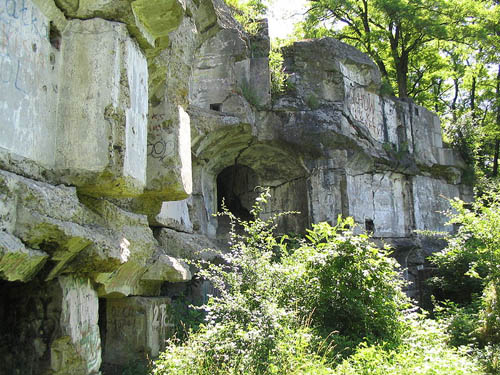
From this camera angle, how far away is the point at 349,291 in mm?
5211

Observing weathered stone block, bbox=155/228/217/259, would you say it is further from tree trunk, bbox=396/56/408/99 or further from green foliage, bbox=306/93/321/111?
tree trunk, bbox=396/56/408/99

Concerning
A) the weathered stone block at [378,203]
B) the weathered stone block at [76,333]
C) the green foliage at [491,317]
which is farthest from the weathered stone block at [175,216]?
the weathered stone block at [378,203]

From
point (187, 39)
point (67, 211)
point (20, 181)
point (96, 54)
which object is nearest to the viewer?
point (20, 181)

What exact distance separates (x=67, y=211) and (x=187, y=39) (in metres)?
2.58

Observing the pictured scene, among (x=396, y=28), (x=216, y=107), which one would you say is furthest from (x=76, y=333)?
(x=396, y=28)

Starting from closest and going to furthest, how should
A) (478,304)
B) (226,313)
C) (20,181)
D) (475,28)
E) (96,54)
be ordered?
(20,181), (96,54), (226,313), (478,304), (475,28)

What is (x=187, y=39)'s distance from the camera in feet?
16.0

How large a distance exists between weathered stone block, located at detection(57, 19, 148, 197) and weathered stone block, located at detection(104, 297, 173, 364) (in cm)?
176

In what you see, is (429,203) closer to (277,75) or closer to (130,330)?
(277,75)

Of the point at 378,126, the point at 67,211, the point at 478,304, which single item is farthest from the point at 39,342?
the point at 378,126

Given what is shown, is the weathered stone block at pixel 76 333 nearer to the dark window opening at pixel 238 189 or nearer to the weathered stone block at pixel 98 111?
the weathered stone block at pixel 98 111

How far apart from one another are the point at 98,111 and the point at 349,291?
129 inches

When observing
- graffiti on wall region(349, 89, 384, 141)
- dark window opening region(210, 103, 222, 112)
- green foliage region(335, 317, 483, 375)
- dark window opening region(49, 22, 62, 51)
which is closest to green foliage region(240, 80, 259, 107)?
Answer: dark window opening region(210, 103, 222, 112)

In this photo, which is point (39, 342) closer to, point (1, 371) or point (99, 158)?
point (1, 371)
